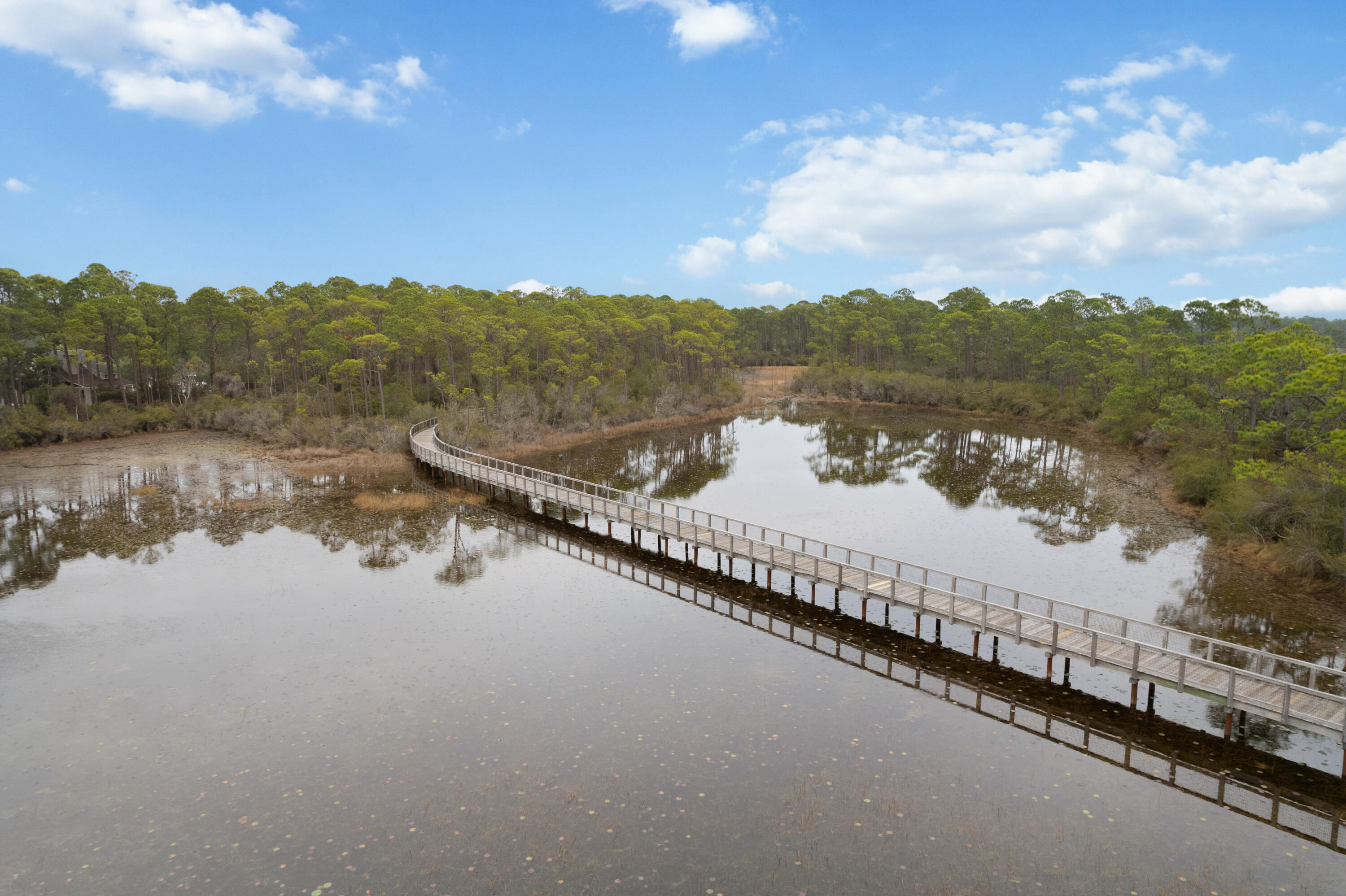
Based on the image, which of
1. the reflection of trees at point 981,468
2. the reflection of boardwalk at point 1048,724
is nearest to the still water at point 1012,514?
the reflection of trees at point 981,468

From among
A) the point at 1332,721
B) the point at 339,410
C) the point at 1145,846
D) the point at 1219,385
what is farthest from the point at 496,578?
the point at 339,410

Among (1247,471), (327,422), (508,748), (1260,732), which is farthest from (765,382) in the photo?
(508,748)

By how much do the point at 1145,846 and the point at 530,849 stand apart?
944cm

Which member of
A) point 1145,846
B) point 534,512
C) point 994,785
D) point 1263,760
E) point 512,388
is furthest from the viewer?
point 512,388

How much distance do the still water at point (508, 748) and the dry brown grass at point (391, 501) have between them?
243 inches

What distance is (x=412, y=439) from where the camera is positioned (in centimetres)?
4766

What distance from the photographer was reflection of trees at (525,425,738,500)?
41031mm

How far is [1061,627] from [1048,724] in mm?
3037

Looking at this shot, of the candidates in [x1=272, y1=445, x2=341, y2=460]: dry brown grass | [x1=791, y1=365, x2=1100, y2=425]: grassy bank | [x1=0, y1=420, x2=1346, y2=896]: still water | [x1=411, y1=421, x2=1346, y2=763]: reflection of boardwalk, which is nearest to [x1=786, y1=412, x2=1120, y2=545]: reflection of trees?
[x1=0, y1=420, x2=1346, y2=896]: still water

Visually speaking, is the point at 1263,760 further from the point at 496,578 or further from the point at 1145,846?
the point at 496,578

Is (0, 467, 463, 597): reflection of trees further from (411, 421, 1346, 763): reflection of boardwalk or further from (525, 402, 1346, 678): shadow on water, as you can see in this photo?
(525, 402, 1346, 678): shadow on water

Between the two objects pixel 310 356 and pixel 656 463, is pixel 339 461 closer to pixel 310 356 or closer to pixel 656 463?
pixel 310 356

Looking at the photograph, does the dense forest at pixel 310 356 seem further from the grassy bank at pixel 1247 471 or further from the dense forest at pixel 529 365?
the grassy bank at pixel 1247 471

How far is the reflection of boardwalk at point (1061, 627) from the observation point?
14.3 m
